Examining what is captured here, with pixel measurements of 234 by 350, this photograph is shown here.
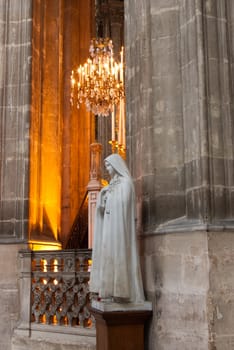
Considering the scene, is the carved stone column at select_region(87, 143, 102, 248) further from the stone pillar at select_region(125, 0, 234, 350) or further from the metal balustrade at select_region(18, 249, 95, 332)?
the stone pillar at select_region(125, 0, 234, 350)

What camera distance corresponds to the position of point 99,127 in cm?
1353

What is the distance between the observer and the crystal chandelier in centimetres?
958

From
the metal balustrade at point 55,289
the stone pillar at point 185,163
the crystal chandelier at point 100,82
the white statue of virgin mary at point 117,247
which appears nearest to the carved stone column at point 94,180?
the crystal chandelier at point 100,82

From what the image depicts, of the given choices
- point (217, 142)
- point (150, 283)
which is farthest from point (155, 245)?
point (217, 142)

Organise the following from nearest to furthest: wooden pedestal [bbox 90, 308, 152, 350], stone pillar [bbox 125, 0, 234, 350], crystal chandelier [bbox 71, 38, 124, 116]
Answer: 1. stone pillar [bbox 125, 0, 234, 350]
2. wooden pedestal [bbox 90, 308, 152, 350]
3. crystal chandelier [bbox 71, 38, 124, 116]

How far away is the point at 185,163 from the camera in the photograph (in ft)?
18.8

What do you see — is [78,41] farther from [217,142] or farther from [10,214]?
[217,142]

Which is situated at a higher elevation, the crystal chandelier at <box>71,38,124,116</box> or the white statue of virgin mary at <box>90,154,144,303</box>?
the crystal chandelier at <box>71,38,124,116</box>

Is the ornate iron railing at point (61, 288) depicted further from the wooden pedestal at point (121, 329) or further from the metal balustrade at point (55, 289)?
the wooden pedestal at point (121, 329)

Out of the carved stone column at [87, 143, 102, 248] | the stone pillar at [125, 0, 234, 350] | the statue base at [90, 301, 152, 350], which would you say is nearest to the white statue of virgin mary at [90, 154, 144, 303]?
the statue base at [90, 301, 152, 350]

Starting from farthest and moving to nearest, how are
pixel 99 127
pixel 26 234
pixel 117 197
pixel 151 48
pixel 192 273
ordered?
1. pixel 99 127
2. pixel 26 234
3. pixel 151 48
4. pixel 117 197
5. pixel 192 273

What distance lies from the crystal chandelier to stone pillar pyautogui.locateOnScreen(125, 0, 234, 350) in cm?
310

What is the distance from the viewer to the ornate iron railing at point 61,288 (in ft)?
22.4

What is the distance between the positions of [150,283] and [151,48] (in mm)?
2742
